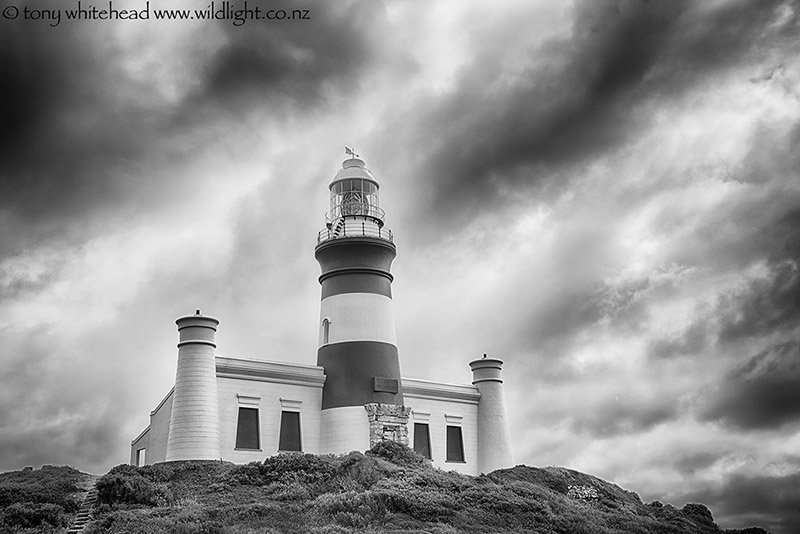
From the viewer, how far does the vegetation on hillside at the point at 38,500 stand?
79.2 ft

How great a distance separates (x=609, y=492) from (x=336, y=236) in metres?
15.4

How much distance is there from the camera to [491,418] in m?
39.2

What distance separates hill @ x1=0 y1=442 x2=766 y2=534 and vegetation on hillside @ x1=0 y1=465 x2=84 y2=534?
5 cm

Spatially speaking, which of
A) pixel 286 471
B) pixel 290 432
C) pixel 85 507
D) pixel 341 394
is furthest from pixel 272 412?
pixel 85 507

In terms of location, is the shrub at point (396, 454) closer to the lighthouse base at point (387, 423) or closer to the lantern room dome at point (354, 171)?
the lighthouse base at point (387, 423)

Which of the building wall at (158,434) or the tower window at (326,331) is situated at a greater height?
the tower window at (326,331)

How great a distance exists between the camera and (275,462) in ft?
94.6

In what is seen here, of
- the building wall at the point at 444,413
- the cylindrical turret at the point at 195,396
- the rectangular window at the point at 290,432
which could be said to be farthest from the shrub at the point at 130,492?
the building wall at the point at 444,413

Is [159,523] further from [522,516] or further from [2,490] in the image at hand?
[522,516]

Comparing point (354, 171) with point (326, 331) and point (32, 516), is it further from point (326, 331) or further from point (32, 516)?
point (32, 516)

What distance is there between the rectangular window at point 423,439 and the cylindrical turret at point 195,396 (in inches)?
371

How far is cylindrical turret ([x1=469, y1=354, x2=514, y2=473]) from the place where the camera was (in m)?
38.6

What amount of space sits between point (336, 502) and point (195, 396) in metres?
9.56

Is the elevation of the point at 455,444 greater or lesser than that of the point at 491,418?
lesser
